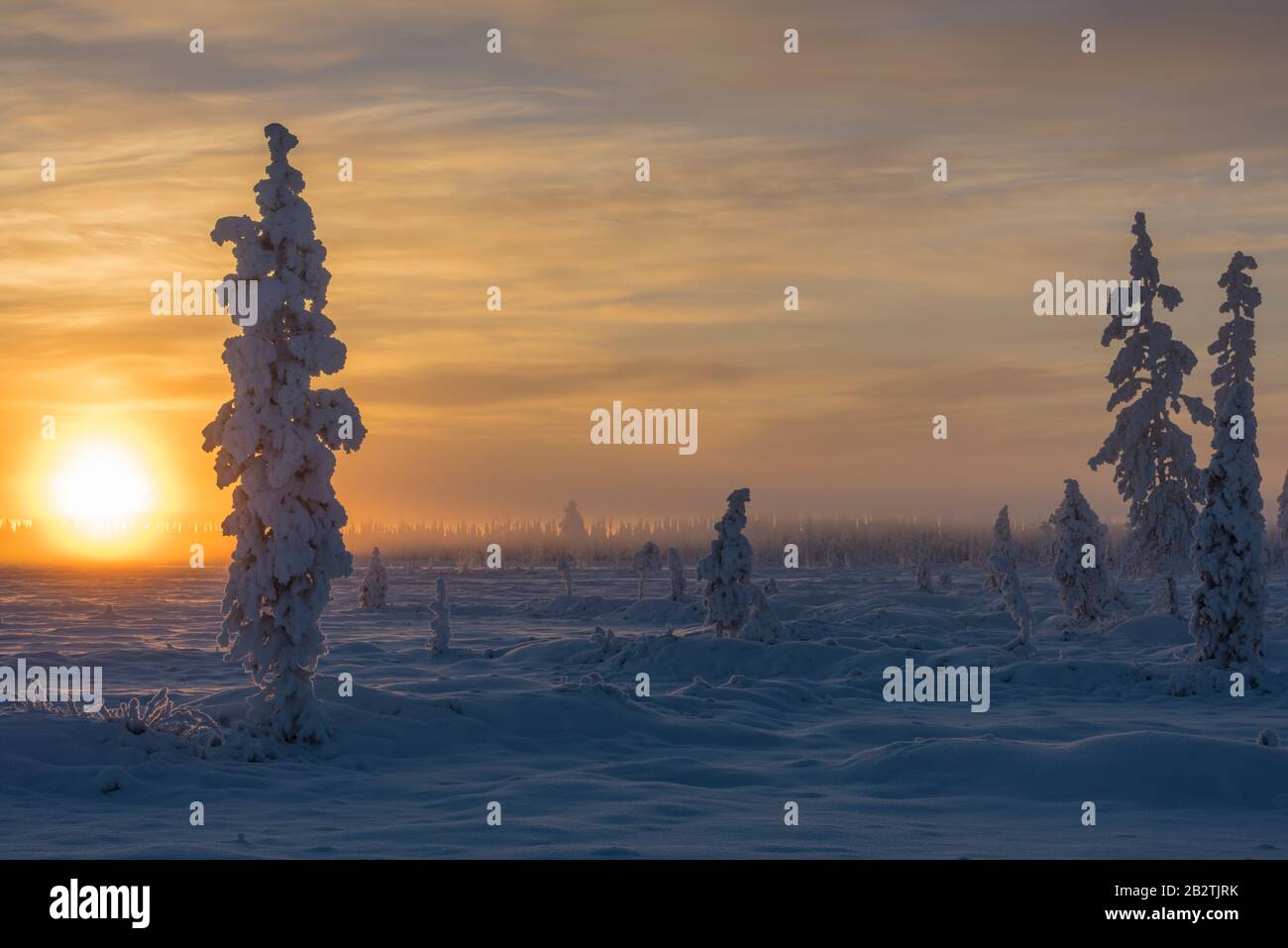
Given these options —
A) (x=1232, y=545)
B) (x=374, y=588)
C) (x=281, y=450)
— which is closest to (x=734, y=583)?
(x=1232, y=545)

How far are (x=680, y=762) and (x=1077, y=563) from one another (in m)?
36.5

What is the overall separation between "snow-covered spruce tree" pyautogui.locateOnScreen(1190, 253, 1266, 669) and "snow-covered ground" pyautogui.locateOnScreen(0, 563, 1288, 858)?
1481mm

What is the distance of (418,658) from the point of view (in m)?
43.7

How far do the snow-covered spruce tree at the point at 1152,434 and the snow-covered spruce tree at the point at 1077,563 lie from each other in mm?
3718

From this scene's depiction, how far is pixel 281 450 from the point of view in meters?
24.1

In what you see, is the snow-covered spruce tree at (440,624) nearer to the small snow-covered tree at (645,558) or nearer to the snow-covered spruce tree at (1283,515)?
the small snow-covered tree at (645,558)

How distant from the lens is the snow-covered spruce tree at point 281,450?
23953mm

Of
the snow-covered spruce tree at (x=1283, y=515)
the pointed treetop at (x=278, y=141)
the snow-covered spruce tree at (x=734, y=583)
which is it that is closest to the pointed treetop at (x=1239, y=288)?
the snow-covered spruce tree at (x=734, y=583)

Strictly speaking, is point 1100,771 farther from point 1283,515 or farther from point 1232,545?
point 1283,515

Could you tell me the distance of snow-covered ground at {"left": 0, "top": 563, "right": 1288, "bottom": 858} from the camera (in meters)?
15.8
